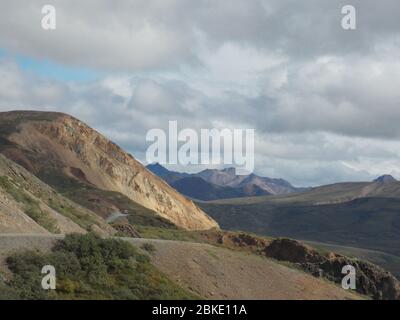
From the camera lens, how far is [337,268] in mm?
45938

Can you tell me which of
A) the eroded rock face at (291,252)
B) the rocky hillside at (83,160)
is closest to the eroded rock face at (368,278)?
the eroded rock face at (291,252)

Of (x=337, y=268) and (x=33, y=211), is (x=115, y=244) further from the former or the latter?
(x=337, y=268)

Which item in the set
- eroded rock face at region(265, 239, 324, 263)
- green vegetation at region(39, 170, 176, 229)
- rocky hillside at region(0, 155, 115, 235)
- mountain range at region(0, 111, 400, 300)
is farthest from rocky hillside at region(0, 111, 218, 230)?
rocky hillside at region(0, 155, 115, 235)

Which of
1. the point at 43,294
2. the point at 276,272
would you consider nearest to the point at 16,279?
the point at 43,294

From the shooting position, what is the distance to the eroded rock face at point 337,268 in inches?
1699

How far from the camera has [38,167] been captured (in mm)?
86438

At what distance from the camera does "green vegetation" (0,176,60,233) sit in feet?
115

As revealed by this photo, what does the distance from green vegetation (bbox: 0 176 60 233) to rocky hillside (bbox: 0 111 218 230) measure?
44079 millimetres

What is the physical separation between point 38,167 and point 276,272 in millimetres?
63188

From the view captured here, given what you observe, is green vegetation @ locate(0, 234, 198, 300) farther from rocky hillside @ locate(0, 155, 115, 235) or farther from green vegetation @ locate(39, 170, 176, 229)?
green vegetation @ locate(39, 170, 176, 229)

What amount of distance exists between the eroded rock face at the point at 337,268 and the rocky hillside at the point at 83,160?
33914 millimetres

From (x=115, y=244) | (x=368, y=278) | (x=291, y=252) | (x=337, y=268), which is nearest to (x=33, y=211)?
(x=115, y=244)
